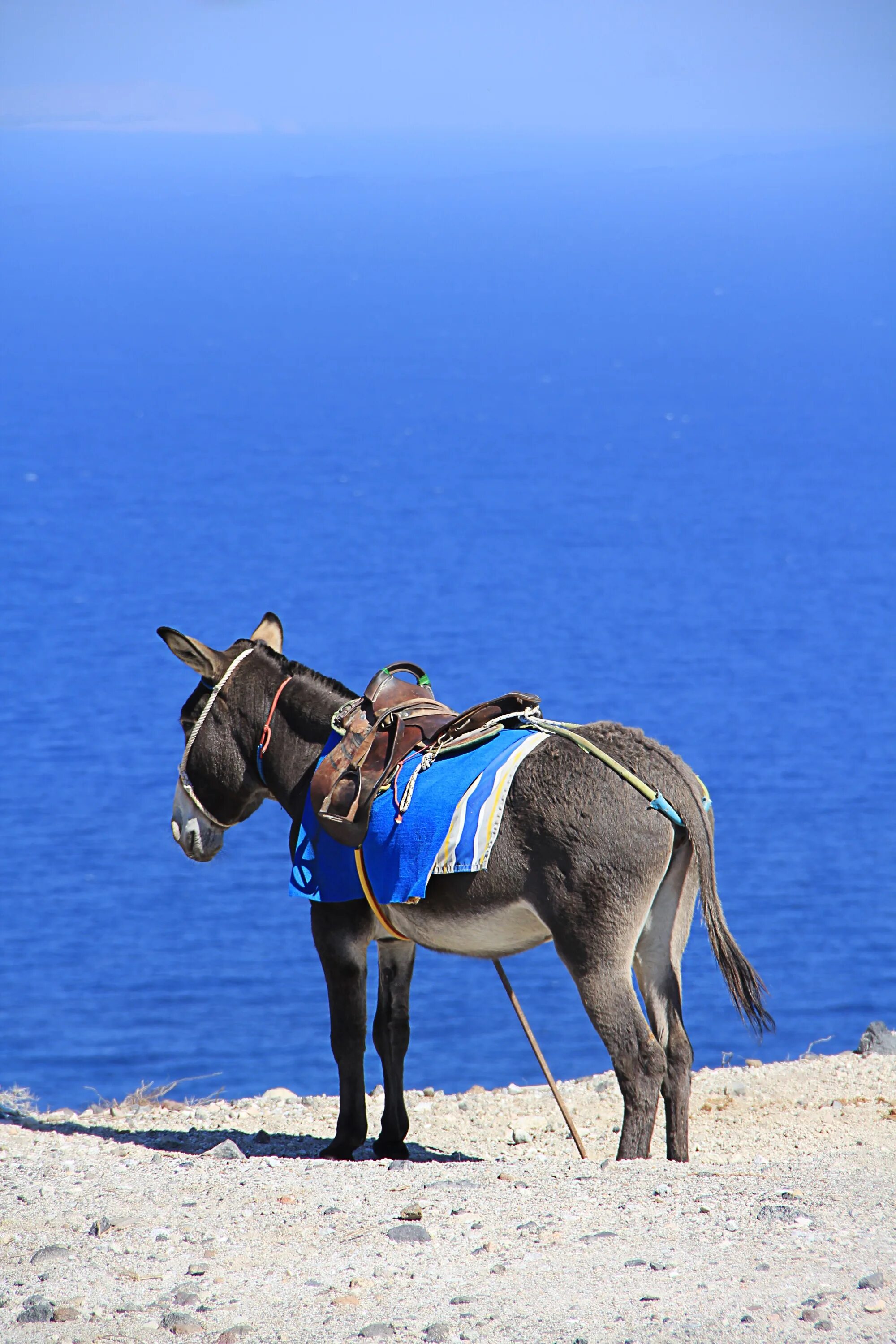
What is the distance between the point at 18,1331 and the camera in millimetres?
5395

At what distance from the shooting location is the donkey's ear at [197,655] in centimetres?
859

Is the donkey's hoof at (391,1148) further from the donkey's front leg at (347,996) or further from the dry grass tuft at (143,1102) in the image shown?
the dry grass tuft at (143,1102)

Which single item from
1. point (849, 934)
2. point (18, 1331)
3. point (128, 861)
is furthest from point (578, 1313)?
point (128, 861)

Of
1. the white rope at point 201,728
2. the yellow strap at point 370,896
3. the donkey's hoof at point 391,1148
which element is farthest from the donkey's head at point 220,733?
the donkey's hoof at point 391,1148

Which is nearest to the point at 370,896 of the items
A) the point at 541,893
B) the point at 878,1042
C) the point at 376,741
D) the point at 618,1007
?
the point at 376,741

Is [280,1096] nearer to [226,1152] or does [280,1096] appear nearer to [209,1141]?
[209,1141]

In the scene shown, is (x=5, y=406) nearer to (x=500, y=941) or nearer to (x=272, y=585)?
(x=272, y=585)

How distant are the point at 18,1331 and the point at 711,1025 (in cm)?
2895

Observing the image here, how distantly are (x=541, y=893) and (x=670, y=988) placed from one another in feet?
2.93

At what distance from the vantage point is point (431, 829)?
24.5 ft

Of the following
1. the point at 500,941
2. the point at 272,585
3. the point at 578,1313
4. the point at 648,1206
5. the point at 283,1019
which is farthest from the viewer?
the point at 272,585

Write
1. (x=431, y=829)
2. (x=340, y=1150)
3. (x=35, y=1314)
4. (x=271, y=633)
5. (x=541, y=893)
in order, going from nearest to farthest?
(x=35, y=1314)
(x=541, y=893)
(x=431, y=829)
(x=340, y=1150)
(x=271, y=633)

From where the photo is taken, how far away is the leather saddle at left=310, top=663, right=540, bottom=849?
7.77 m

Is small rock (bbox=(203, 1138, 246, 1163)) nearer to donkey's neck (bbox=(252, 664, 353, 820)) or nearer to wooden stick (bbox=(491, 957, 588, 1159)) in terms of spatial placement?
wooden stick (bbox=(491, 957, 588, 1159))
